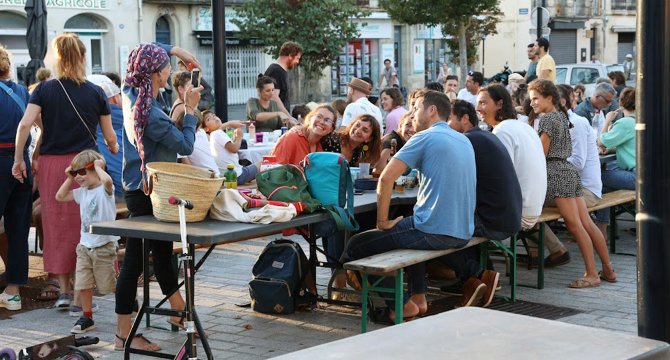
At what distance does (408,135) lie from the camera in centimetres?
878

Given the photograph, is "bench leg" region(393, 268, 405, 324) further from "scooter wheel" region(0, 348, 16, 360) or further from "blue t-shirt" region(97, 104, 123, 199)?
"blue t-shirt" region(97, 104, 123, 199)

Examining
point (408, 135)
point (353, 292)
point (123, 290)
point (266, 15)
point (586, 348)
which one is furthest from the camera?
point (266, 15)

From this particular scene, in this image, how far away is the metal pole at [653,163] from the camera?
3498 millimetres

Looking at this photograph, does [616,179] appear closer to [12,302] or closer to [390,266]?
[390,266]

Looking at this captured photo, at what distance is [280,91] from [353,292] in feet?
18.0

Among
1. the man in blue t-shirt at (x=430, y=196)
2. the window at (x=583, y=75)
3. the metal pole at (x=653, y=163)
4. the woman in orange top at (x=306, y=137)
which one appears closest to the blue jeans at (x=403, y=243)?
the man in blue t-shirt at (x=430, y=196)

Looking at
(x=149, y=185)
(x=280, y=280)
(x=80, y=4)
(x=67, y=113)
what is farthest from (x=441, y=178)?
(x=80, y=4)

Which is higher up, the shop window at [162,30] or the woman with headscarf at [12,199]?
the shop window at [162,30]

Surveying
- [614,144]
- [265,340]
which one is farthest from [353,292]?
[614,144]

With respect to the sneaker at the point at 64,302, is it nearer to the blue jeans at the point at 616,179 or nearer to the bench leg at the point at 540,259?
the bench leg at the point at 540,259

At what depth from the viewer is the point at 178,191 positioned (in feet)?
20.1

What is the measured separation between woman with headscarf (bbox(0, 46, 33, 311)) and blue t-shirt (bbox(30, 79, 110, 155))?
0.32 m

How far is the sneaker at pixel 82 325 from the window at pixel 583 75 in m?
21.0

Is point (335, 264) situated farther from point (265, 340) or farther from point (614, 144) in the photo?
point (614, 144)
